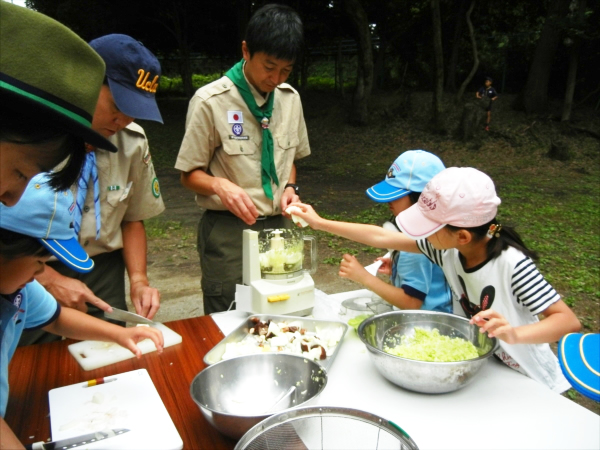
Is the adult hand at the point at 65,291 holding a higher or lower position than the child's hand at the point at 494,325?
lower

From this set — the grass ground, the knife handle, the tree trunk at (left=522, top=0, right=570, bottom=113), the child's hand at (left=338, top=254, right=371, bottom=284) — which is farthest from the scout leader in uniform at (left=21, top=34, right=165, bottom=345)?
the tree trunk at (left=522, top=0, right=570, bottom=113)

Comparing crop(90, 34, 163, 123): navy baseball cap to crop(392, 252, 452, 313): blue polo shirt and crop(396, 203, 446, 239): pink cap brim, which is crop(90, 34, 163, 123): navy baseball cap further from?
crop(392, 252, 452, 313): blue polo shirt

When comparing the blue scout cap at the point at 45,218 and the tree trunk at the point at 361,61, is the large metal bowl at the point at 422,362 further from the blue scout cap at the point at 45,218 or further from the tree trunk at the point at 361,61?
the tree trunk at the point at 361,61

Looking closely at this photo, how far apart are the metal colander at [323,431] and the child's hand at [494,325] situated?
546 mm

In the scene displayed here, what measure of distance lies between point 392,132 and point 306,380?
502 inches

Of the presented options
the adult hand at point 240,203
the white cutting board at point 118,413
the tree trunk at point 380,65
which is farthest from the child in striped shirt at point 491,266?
the tree trunk at point 380,65

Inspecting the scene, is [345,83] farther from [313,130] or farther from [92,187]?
[92,187]

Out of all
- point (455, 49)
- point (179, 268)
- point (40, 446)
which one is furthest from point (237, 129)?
point (455, 49)

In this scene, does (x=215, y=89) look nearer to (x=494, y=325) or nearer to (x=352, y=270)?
(x=352, y=270)

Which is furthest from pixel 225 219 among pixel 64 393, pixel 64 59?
pixel 64 59

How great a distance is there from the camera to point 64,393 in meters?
1.60

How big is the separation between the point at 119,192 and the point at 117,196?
0.02m

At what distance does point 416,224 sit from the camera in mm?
1913

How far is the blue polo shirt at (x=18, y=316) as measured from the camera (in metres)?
1.47
